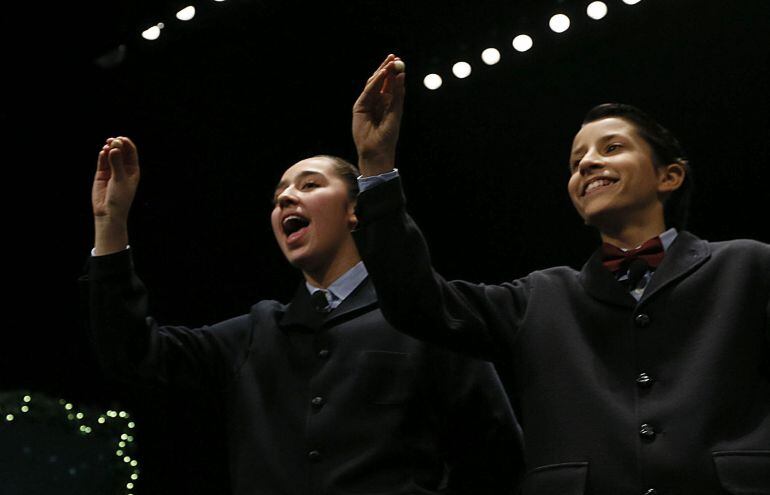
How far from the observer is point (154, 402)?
3.86m

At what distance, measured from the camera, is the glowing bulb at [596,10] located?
3.38m

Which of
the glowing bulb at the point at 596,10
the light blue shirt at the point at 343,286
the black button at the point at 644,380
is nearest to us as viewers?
the black button at the point at 644,380

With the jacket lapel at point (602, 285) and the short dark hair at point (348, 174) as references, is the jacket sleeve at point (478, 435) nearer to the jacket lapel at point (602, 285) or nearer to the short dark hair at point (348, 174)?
the jacket lapel at point (602, 285)

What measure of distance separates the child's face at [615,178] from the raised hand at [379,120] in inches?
17.8

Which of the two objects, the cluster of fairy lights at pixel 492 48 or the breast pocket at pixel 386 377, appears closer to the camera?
the breast pocket at pixel 386 377

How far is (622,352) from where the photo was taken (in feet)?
6.54

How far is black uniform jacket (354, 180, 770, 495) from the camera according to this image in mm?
1845

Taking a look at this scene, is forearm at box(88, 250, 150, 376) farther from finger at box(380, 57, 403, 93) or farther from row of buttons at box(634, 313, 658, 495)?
row of buttons at box(634, 313, 658, 495)

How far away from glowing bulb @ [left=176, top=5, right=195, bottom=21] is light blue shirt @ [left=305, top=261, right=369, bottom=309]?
3.81 feet

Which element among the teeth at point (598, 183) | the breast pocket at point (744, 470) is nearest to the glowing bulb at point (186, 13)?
the teeth at point (598, 183)

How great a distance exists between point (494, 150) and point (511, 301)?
1806mm

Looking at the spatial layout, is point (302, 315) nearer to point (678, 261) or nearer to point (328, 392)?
point (328, 392)

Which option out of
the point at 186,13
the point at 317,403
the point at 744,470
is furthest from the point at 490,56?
the point at 744,470

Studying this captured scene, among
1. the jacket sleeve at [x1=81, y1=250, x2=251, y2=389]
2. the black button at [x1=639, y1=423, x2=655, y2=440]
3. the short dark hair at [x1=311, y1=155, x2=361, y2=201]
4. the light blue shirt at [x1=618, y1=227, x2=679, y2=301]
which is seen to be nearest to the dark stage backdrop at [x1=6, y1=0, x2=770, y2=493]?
the short dark hair at [x1=311, y1=155, x2=361, y2=201]
